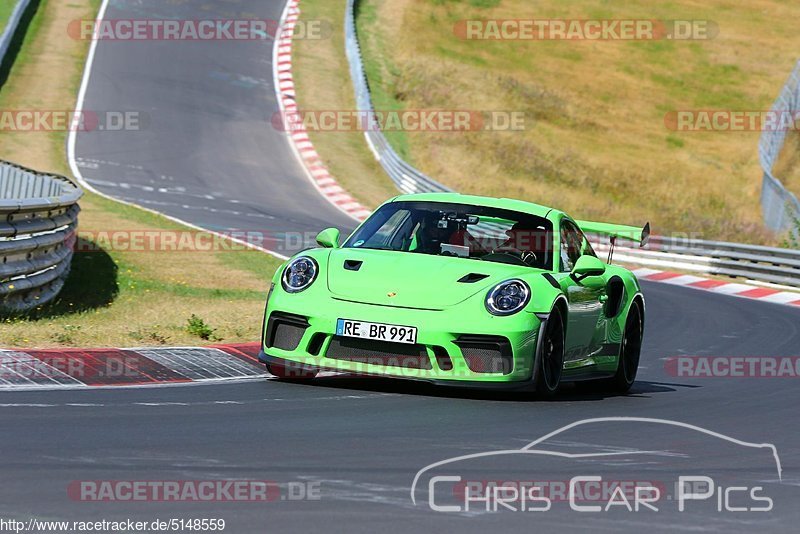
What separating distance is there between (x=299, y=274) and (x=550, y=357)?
171cm

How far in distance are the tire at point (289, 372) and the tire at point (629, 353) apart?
8.01 ft

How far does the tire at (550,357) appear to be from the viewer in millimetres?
9031

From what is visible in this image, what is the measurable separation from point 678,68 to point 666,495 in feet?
162

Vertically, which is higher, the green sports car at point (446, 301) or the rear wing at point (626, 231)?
the rear wing at point (626, 231)

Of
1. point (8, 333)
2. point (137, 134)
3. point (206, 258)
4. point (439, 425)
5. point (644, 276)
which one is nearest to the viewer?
point (439, 425)

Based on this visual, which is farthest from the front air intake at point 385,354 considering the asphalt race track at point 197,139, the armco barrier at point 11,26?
the armco barrier at point 11,26

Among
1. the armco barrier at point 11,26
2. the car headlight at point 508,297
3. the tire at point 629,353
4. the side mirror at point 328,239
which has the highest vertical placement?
the armco barrier at point 11,26

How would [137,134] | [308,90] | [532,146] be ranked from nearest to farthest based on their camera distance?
[137,134]
[308,90]
[532,146]

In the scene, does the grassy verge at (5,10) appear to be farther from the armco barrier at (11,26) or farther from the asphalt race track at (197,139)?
the asphalt race track at (197,139)

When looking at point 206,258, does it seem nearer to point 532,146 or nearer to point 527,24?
point 532,146

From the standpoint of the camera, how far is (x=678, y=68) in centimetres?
5375

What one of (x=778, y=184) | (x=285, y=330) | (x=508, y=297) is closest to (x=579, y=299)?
(x=508, y=297)

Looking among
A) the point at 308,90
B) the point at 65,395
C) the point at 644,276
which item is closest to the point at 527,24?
the point at 308,90

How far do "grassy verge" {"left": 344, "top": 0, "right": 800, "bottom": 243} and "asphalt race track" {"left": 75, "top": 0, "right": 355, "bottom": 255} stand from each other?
418 centimetres
